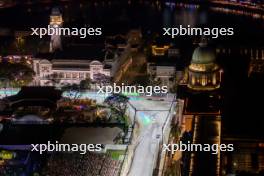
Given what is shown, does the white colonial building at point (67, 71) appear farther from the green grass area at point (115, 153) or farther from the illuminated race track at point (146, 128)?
the green grass area at point (115, 153)

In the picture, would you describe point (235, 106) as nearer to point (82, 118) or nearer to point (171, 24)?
point (82, 118)

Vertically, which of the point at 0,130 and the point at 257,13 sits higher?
the point at 257,13

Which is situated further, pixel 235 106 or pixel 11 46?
pixel 11 46

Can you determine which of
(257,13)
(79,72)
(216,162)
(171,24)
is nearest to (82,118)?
(79,72)
